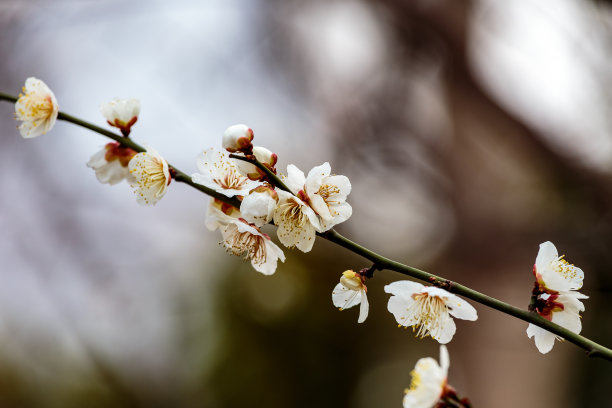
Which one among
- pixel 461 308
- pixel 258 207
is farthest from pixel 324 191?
pixel 461 308

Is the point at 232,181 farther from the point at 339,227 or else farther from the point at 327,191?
the point at 339,227

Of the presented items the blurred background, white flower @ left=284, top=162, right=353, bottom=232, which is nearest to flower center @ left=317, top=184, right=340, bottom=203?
white flower @ left=284, top=162, right=353, bottom=232

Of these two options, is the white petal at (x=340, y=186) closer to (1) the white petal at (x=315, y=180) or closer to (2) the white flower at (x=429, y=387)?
(1) the white petal at (x=315, y=180)

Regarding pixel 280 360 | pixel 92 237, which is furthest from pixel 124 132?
pixel 92 237

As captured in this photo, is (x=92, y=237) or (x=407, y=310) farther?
(x=92, y=237)

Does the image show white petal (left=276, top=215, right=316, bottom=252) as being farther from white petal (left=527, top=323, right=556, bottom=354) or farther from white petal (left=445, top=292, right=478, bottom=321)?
white petal (left=527, top=323, right=556, bottom=354)

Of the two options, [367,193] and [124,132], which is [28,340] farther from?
[124,132]

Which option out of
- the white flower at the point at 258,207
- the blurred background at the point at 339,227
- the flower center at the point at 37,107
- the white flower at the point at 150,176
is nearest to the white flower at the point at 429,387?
the white flower at the point at 258,207
